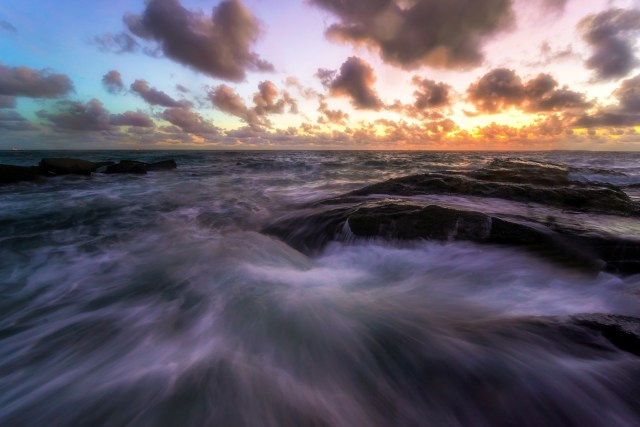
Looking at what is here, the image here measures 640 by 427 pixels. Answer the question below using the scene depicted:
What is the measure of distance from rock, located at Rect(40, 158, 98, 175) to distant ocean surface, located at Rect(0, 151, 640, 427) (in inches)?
603

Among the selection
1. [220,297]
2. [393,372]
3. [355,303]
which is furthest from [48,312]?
[393,372]

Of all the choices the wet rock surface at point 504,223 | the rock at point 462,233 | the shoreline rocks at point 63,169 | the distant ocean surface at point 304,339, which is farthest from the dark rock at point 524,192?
the shoreline rocks at point 63,169

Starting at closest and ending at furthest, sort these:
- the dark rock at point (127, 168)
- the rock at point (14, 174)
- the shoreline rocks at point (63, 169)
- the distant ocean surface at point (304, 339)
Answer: the distant ocean surface at point (304, 339) → the rock at point (14, 174) → the shoreline rocks at point (63, 169) → the dark rock at point (127, 168)

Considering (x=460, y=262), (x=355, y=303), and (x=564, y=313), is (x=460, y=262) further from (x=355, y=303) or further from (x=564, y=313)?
(x=355, y=303)

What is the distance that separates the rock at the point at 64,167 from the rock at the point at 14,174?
183cm

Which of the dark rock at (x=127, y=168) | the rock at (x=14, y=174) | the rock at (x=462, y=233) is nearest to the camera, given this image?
the rock at (x=462, y=233)

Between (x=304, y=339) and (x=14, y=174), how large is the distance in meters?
18.7

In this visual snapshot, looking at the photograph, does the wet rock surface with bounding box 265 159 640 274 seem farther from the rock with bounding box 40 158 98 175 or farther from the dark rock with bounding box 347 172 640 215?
the rock with bounding box 40 158 98 175

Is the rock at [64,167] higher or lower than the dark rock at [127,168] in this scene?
higher

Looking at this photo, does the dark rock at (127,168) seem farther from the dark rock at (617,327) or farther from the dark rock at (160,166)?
the dark rock at (617,327)

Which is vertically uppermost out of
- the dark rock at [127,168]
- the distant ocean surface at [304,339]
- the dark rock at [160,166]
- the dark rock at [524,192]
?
the dark rock at [524,192]

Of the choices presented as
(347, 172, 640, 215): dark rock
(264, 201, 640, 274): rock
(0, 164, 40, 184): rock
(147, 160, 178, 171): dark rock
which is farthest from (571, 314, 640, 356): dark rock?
(147, 160, 178, 171): dark rock

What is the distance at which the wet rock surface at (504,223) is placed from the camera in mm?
3922

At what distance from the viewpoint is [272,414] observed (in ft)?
6.80
